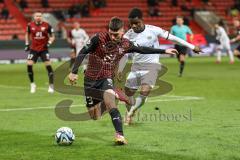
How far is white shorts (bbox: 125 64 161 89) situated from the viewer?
14.5 m

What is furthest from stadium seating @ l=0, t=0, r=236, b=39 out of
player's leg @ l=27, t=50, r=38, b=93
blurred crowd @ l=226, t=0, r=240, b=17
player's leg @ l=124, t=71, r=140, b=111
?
player's leg @ l=124, t=71, r=140, b=111

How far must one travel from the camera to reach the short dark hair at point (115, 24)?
37.3 ft

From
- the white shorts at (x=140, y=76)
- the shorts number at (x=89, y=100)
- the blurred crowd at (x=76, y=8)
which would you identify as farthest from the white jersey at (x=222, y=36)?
the shorts number at (x=89, y=100)

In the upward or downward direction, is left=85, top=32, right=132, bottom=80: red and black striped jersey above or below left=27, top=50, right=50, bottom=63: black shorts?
above

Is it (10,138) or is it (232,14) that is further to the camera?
(232,14)

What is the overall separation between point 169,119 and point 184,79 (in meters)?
12.9

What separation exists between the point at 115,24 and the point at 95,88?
134 cm

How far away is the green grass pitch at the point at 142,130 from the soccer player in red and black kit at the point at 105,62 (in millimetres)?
Result: 760

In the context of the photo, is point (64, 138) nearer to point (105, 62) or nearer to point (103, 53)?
point (105, 62)

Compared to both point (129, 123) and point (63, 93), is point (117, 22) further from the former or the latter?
point (63, 93)

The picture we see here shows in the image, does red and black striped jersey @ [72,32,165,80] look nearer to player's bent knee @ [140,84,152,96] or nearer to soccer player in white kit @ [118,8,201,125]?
soccer player in white kit @ [118,8,201,125]

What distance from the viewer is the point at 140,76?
14539 mm

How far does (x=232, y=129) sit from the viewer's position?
42.5 ft

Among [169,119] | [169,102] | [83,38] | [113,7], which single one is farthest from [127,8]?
[169,119]
